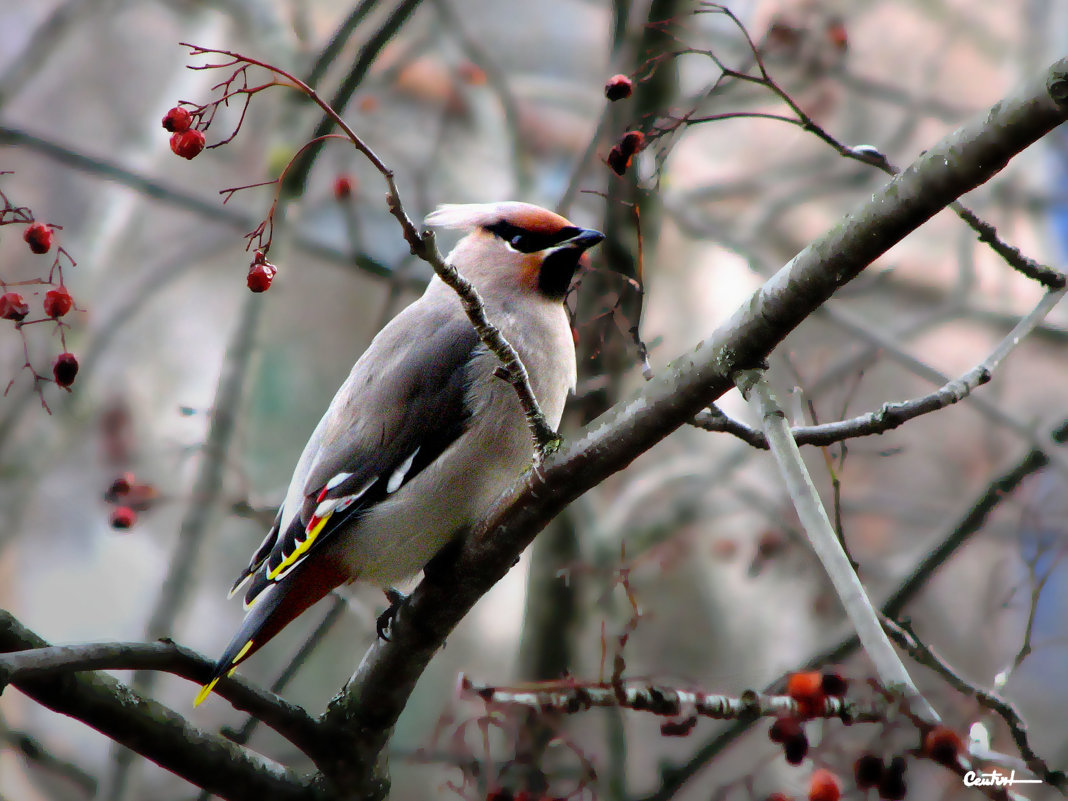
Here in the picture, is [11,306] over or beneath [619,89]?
beneath

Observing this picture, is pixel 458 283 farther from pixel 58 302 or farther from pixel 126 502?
pixel 126 502

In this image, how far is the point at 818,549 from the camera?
171cm

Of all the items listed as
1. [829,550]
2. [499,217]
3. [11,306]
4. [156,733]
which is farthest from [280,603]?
[829,550]

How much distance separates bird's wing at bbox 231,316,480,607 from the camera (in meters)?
2.89

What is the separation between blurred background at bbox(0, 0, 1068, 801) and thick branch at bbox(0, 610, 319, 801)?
315mm

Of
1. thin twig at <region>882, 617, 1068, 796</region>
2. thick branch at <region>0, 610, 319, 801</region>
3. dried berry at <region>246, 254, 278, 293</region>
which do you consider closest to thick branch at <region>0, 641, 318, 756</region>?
thick branch at <region>0, 610, 319, 801</region>

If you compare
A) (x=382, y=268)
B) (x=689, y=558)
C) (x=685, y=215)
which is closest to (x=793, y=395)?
(x=382, y=268)

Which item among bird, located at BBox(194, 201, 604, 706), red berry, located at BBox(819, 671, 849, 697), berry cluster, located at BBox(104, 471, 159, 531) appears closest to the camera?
red berry, located at BBox(819, 671, 849, 697)

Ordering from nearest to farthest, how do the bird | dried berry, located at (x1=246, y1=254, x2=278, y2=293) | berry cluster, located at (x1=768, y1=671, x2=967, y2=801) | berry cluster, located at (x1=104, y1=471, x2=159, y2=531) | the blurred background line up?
berry cluster, located at (x1=768, y1=671, x2=967, y2=801)
dried berry, located at (x1=246, y1=254, x2=278, y2=293)
the bird
berry cluster, located at (x1=104, y1=471, x2=159, y2=531)
the blurred background

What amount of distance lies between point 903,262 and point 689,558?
368 centimetres

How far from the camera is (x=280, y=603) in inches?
108

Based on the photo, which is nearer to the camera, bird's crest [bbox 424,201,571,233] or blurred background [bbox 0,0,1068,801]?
bird's crest [bbox 424,201,571,233]

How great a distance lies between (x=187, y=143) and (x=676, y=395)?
1.04 metres

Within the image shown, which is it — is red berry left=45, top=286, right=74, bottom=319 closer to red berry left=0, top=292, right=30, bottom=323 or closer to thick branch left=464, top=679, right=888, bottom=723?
red berry left=0, top=292, right=30, bottom=323
